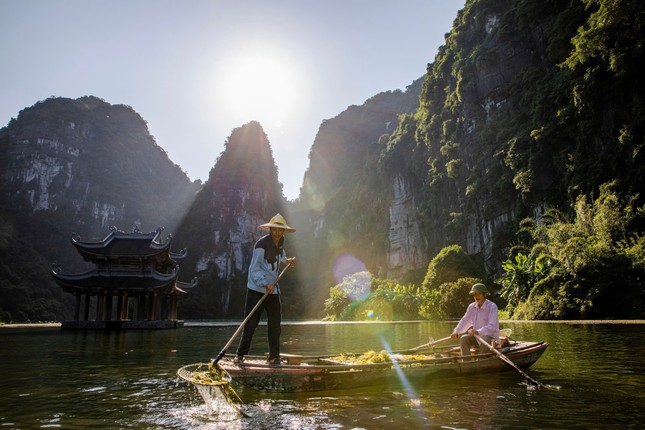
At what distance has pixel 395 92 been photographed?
12825 cm

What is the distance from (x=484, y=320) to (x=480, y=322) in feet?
0.32

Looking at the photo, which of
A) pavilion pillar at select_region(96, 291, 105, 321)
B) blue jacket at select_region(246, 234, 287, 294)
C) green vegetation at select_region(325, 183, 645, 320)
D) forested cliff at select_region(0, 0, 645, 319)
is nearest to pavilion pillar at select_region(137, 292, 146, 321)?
pavilion pillar at select_region(96, 291, 105, 321)

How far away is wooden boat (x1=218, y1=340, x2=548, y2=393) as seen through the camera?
6035 mm

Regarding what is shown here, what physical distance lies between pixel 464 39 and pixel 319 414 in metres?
61.6

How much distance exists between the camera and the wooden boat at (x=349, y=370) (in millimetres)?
6035

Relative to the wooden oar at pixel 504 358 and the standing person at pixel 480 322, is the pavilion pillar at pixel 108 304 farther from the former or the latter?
the wooden oar at pixel 504 358

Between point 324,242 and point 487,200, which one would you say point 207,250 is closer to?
point 324,242

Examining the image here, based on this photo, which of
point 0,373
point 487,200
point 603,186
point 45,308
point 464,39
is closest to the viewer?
point 0,373

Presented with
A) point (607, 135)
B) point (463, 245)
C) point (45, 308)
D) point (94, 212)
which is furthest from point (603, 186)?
point (94, 212)

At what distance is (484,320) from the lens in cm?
795

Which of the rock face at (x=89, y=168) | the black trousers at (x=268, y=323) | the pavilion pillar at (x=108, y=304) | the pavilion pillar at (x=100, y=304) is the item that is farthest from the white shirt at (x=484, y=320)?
the rock face at (x=89, y=168)

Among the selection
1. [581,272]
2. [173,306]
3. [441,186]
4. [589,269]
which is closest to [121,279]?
[173,306]

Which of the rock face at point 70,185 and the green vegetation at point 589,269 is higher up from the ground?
the rock face at point 70,185

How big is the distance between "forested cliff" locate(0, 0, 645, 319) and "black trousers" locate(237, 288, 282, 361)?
20.8 meters
